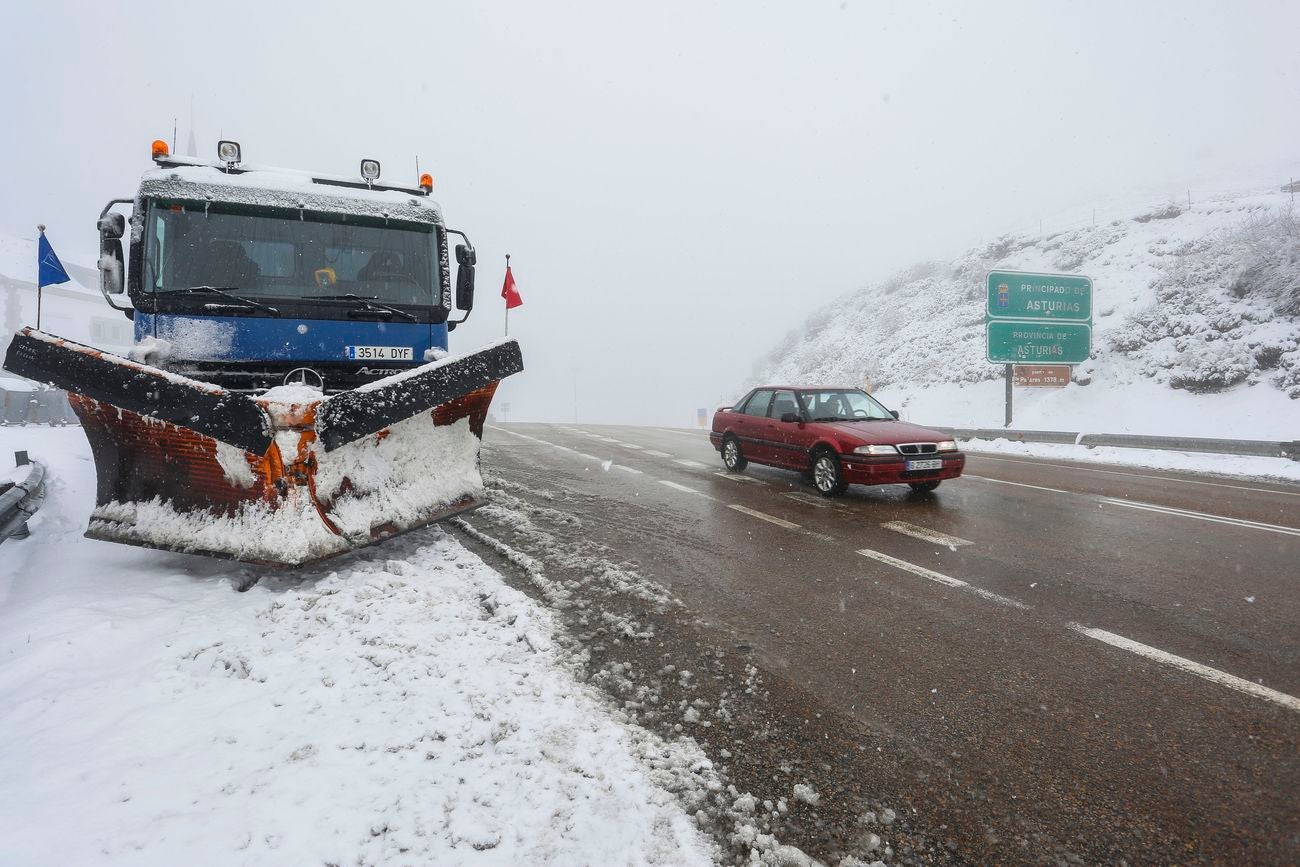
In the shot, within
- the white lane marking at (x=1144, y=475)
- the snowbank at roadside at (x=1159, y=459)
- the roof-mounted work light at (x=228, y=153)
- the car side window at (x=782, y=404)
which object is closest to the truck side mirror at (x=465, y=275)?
the roof-mounted work light at (x=228, y=153)

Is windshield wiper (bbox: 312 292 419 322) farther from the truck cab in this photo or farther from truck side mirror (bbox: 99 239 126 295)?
truck side mirror (bbox: 99 239 126 295)

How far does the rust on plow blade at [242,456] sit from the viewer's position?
12.2 feet

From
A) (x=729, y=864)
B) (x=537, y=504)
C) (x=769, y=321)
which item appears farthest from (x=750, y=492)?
(x=769, y=321)

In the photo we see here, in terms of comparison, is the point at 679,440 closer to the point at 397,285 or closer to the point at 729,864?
the point at 397,285

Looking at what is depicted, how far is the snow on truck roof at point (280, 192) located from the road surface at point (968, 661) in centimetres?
316

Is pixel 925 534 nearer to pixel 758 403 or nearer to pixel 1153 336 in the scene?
pixel 758 403

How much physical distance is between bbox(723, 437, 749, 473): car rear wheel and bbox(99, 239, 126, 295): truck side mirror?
8.06m

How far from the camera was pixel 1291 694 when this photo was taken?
2980 mm

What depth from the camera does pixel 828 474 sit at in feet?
26.3

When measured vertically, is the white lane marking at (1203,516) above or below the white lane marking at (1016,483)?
below

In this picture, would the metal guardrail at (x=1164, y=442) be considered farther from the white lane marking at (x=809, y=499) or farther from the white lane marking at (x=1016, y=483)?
the white lane marking at (x=809, y=499)

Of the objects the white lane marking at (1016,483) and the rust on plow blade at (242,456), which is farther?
the white lane marking at (1016,483)

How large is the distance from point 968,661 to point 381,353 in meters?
4.93

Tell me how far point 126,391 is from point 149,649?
1.74 meters
